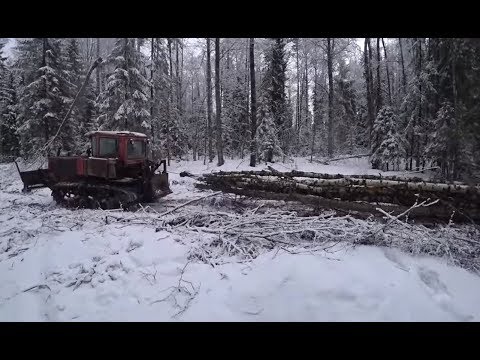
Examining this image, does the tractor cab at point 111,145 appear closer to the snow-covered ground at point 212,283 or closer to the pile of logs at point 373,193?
the pile of logs at point 373,193

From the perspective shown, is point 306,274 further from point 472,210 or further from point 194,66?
point 194,66

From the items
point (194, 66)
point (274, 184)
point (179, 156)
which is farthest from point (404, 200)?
point (194, 66)

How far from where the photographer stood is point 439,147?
15891 mm

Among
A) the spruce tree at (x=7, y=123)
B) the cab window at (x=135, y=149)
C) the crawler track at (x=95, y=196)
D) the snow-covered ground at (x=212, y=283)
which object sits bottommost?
the snow-covered ground at (x=212, y=283)

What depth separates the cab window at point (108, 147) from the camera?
34.9ft

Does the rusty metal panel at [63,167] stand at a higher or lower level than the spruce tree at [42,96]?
lower

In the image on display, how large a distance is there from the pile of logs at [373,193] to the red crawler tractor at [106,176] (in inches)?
149

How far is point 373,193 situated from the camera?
284 inches

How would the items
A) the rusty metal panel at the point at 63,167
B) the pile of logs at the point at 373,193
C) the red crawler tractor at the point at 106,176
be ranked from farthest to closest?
the rusty metal panel at the point at 63,167
the red crawler tractor at the point at 106,176
the pile of logs at the point at 373,193

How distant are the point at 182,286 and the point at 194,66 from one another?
41139mm

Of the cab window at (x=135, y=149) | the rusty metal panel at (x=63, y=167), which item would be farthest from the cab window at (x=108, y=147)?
the rusty metal panel at (x=63, y=167)

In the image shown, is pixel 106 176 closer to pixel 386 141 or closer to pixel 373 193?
pixel 373 193
